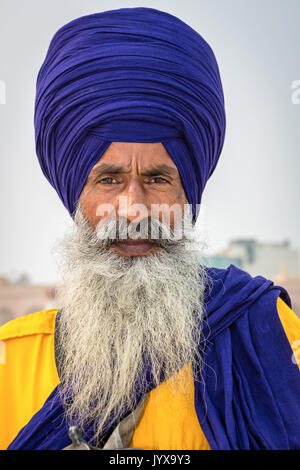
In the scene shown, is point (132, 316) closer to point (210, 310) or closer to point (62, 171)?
point (210, 310)

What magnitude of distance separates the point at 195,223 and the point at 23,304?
462 inches

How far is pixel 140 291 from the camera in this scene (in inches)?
69.8

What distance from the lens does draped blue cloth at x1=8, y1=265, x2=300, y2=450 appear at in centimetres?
149

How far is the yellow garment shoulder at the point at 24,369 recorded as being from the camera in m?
1.68

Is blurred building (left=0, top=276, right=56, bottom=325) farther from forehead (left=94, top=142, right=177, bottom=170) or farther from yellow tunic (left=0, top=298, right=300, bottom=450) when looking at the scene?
forehead (left=94, top=142, right=177, bottom=170)

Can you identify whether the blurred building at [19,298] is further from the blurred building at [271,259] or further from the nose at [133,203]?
the nose at [133,203]

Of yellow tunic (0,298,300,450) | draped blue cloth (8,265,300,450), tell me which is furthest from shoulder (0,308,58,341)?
draped blue cloth (8,265,300,450)

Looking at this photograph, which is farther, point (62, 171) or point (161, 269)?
point (62, 171)

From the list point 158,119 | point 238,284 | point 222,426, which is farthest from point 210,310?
point 158,119

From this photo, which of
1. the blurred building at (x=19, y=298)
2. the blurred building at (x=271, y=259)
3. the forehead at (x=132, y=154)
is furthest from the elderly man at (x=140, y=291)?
the blurred building at (x=19, y=298)

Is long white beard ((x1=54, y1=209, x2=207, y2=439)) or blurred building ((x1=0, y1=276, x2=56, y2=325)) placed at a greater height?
long white beard ((x1=54, y1=209, x2=207, y2=439))

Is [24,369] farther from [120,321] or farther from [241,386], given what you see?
[241,386]

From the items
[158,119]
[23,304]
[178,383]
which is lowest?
[23,304]

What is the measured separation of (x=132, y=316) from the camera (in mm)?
1754
